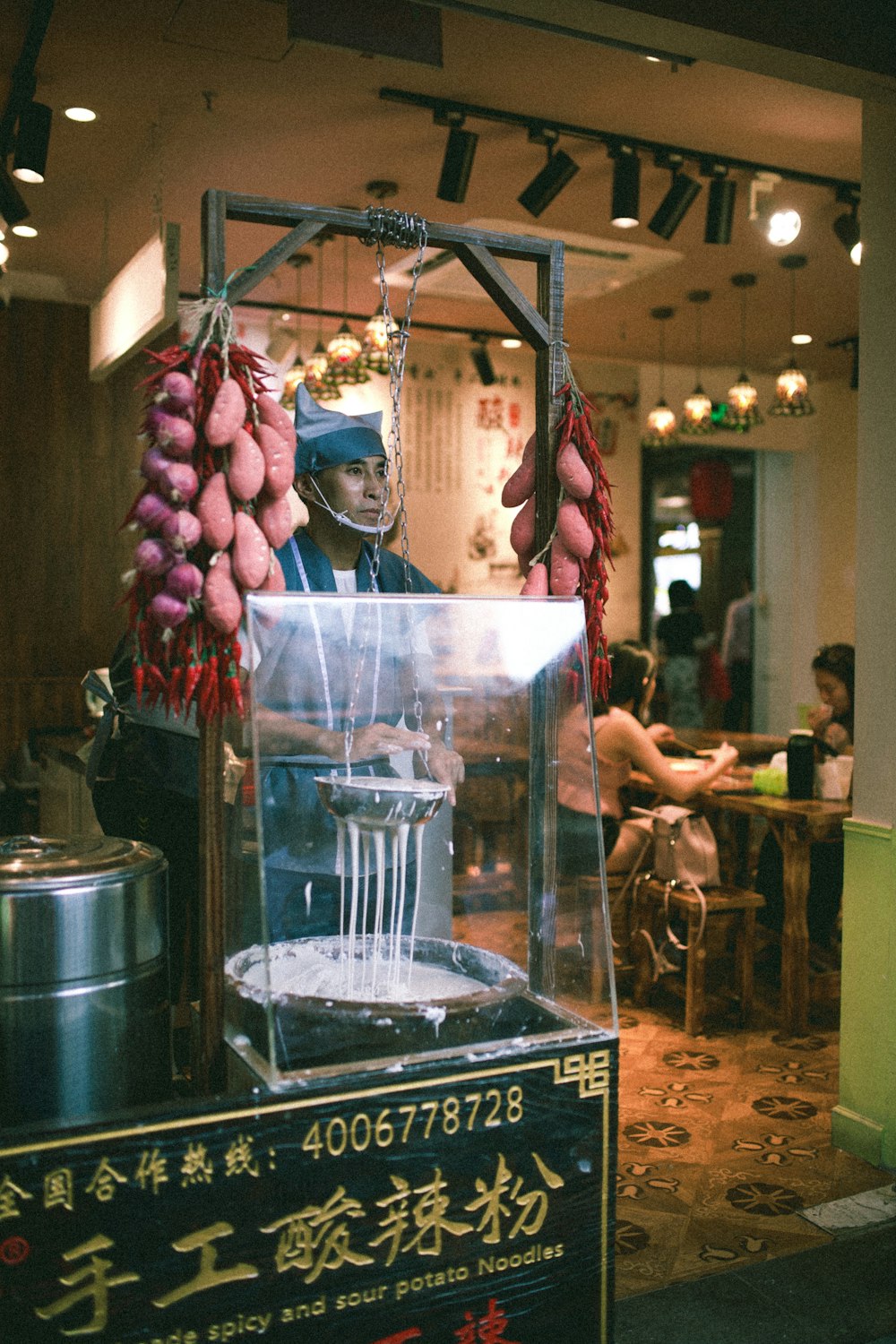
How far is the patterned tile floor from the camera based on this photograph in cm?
260

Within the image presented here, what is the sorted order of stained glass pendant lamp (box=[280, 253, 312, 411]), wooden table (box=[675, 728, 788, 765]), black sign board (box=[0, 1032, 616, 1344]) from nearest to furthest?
1. black sign board (box=[0, 1032, 616, 1344])
2. wooden table (box=[675, 728, 788, 765])
3. stained glass pendant lamp (box=[280, 253, 312, 411])

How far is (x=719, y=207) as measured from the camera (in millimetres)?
5027

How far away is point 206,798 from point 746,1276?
1725 mm

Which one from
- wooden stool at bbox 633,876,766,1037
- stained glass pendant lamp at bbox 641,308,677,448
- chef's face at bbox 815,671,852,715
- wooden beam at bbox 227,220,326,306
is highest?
stained glass pendant lamp at bbox 641,308,677,448

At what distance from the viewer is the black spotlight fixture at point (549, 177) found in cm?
466

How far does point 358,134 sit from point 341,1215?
4.52 metres

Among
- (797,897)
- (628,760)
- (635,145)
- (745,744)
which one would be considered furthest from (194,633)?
(745,744)

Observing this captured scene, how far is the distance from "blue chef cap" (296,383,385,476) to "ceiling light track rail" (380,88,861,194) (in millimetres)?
2578

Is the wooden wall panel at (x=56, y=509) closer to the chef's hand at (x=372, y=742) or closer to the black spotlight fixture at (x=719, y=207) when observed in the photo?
the black spotlight fixture at (x=719, y=207)

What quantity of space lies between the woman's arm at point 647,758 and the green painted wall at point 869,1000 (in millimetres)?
1257

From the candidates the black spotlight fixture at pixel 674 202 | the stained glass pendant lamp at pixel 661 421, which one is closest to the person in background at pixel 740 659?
the stained glass pendant lamp at pixel 661 421

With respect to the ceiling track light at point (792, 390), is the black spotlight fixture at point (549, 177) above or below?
above

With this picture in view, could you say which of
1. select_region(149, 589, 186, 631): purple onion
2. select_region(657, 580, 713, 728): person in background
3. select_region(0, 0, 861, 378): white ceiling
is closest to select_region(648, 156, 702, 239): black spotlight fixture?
select_region(0, 0, 861, 378): white ceiling

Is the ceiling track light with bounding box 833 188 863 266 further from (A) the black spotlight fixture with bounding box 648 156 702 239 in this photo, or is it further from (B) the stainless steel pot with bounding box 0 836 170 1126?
(B) the stainless steel pot with bounding box 0 836 170 1126
